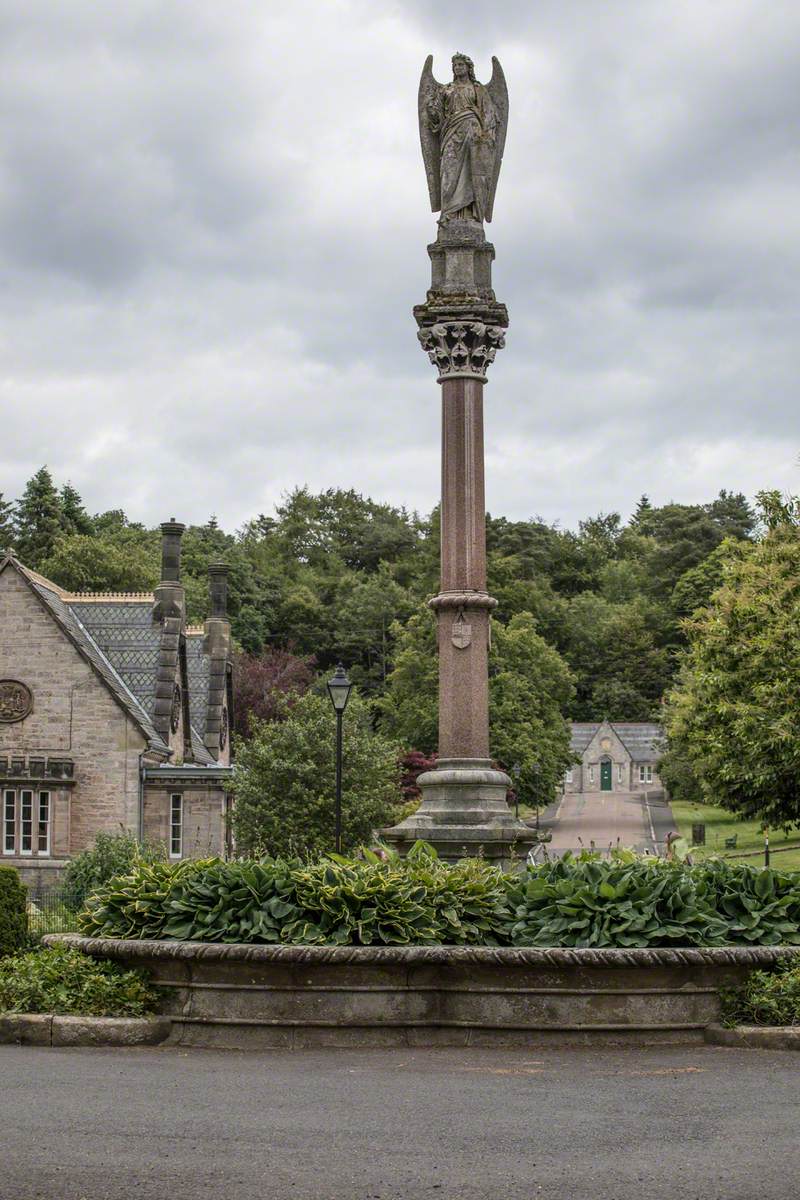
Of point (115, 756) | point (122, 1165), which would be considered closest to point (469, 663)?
point (122, 1165)

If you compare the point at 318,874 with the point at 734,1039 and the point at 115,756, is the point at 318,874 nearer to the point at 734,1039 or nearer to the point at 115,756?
the point at 734,1039

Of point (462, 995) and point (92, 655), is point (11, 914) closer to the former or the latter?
point (462, 995)

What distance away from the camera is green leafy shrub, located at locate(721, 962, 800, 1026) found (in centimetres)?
1036

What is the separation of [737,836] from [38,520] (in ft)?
161

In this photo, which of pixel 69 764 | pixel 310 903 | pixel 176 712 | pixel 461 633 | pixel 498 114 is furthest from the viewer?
pixel 176 712

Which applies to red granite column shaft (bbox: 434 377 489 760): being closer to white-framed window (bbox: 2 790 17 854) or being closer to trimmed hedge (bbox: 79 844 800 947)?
trimmed hedge (bbox: 79 844 800 947)

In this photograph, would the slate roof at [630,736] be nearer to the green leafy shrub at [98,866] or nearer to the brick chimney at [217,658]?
the brick chimney at [217,658]

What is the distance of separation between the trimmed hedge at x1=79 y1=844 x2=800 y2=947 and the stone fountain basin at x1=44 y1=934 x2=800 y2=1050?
0.23 metres

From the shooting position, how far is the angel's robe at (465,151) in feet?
57.2

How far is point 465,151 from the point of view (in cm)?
1752

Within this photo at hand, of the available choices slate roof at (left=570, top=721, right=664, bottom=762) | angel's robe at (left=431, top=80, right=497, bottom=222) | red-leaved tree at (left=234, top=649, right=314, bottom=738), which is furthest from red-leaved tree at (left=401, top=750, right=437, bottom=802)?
slate roof at (left=570, top=721, right=664, bottom=762)

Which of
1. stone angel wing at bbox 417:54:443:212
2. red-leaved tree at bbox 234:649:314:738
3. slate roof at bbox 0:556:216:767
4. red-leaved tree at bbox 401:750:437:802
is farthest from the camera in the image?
red-leaved tree at bbox 234:649:314:738

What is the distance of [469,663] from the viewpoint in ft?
54.1

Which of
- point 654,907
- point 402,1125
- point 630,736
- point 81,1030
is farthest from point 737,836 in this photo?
point 402,1125
